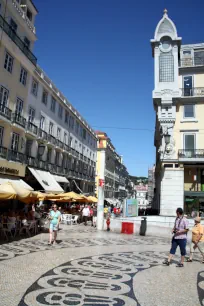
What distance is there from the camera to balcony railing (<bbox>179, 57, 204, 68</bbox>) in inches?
1179

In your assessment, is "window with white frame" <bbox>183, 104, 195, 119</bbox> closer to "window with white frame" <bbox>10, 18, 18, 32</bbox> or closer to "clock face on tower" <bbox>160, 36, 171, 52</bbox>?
"clock face on tower" <bbox>160, 36, 171, 52</bbox>

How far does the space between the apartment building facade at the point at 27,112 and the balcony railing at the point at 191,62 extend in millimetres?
14480

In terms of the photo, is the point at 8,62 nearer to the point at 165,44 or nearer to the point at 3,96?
the point at 3,96

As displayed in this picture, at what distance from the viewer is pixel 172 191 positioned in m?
27.4

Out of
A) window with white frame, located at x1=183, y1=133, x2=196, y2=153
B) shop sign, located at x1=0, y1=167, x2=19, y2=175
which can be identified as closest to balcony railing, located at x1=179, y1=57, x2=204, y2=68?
window with white frame, located at x1=183, y1=133, x2=196, y2=153

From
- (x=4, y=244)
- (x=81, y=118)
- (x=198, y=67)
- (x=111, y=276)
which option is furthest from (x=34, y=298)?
(x=81, y=118)

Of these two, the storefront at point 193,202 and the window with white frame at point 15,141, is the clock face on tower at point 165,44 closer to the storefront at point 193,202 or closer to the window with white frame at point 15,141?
the storefront at point 193,202

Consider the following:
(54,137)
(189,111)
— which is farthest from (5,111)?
(189,111)

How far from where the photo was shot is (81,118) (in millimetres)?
43344

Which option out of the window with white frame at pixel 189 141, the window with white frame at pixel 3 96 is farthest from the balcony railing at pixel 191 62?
the window with white frame at pixel 3 96

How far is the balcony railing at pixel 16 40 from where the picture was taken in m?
19.9

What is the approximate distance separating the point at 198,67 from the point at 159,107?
5873mm

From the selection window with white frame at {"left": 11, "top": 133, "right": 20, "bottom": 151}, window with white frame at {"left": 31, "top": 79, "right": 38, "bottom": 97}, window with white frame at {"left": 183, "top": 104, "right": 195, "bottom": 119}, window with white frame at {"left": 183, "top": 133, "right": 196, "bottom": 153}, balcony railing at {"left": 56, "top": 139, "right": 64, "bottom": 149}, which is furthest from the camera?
balcony railing at {"left": 56, "top": 139, "right": 64, "bottom": 149}

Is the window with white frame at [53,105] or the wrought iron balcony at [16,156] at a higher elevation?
the window with white frame at [53,105]
